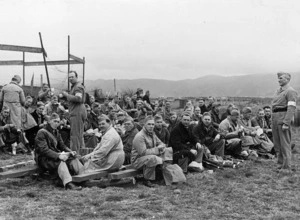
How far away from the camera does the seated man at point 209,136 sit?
8734 millimetres

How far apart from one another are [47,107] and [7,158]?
1.78 meters

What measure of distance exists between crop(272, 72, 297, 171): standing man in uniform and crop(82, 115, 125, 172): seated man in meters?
3.60

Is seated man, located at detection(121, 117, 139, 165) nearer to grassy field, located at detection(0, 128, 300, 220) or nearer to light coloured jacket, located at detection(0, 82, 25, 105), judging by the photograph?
grassy field, located at detection(0, 128, 300, 220)

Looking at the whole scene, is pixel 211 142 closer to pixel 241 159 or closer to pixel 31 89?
pixel 241 159

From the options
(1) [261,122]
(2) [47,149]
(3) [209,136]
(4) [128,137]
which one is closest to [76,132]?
(4) [128,137]

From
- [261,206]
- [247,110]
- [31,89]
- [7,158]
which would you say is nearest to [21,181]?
[7,158]

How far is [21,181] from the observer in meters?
7.08

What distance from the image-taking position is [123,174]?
6.91m

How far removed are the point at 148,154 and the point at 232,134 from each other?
3594mm

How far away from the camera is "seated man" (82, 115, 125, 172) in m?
7.00

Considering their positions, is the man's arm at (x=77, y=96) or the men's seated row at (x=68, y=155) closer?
the men's seated row at (x=68, y=155)

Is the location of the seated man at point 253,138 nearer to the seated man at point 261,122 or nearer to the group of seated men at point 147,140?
the group of seated men at point 147,140

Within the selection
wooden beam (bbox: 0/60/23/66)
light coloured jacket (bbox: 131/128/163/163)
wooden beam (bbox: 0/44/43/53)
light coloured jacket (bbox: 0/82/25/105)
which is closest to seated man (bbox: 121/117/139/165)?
light coloured jacket (bbox: 131/128/163/163)

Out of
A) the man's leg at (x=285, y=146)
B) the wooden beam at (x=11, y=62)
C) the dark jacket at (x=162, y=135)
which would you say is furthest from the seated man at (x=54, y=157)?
the wooden beam at (x=11, y=62)
